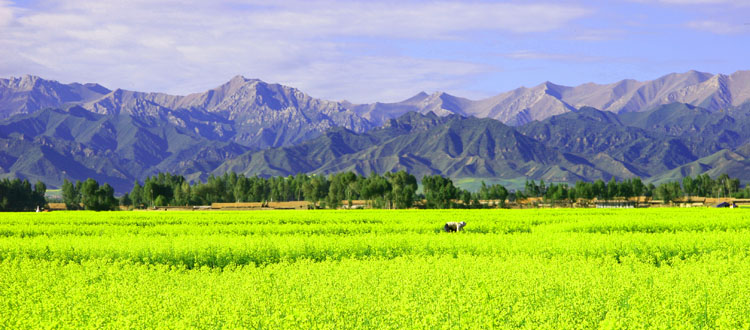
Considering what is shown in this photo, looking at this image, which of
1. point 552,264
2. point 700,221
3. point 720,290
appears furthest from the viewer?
point 700,221

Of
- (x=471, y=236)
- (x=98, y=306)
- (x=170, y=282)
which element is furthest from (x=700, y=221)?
(x=98, y=306)

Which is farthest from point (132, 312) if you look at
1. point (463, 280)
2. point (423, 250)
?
point (423, 250)

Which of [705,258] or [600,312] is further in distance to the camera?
[705,258]

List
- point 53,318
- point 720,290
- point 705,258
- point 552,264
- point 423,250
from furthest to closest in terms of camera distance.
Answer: point 423,250, point 705,258, point 552,264, point 720,290, point 53,318

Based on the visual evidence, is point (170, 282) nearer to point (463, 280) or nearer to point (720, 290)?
point (463, 280)

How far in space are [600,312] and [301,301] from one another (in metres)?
7.45

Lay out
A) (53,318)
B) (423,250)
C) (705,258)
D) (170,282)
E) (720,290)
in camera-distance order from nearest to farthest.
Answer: (53,318) < (720,290) < (170,282) < (705,258) < (423,250)

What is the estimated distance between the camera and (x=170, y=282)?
2088 cm

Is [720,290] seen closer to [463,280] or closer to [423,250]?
[463,280]

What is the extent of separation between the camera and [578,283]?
17.7 meters

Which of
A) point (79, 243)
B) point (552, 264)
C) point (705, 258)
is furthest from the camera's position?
point (79, 243)

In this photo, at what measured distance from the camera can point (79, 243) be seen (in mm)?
33438

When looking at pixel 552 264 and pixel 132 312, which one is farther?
pixel 552 264

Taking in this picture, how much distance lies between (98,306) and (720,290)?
16.4 meters
